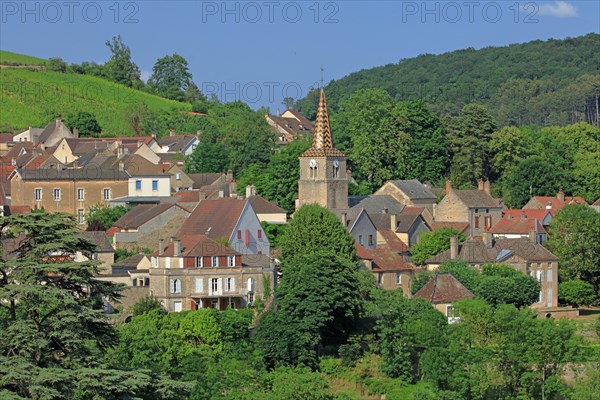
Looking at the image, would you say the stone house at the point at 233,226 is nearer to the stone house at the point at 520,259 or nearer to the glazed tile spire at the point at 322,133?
the stone house at the point at 520,259

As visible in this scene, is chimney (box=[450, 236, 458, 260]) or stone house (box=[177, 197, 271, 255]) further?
chimney (box=[450, 236, 458, 260])

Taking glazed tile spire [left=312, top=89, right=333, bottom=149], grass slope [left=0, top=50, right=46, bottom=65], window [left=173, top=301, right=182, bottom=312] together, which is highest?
grass slope [left=0, top=50, right=46, bottom=65]

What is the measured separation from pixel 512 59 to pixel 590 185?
108185 millimetres

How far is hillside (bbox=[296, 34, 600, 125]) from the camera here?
14425cm

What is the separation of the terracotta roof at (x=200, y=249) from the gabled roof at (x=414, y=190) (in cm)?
2096

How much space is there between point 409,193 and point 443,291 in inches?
682

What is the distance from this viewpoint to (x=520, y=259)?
6244 centimetres

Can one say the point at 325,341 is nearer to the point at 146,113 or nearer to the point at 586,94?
the point at 146,113

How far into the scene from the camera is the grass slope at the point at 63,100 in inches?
3991

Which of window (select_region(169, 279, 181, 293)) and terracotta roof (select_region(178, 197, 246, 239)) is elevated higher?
terracotta roof (select_region(178, 197, 246, 239))

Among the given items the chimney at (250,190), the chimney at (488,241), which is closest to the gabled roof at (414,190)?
the chimney at (488,241)

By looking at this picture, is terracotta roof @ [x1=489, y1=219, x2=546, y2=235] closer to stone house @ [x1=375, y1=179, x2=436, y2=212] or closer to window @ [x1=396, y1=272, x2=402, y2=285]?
stone house @ [x1=375, y1=179, x2=436, y2=212]

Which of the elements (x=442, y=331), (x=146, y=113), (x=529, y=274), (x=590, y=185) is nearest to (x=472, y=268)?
(x=529, y=274)

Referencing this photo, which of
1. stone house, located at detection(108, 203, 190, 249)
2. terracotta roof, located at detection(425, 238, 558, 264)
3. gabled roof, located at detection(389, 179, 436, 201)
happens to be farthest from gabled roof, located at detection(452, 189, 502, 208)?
stone house, located at detection(108, 203, 190, 249)
